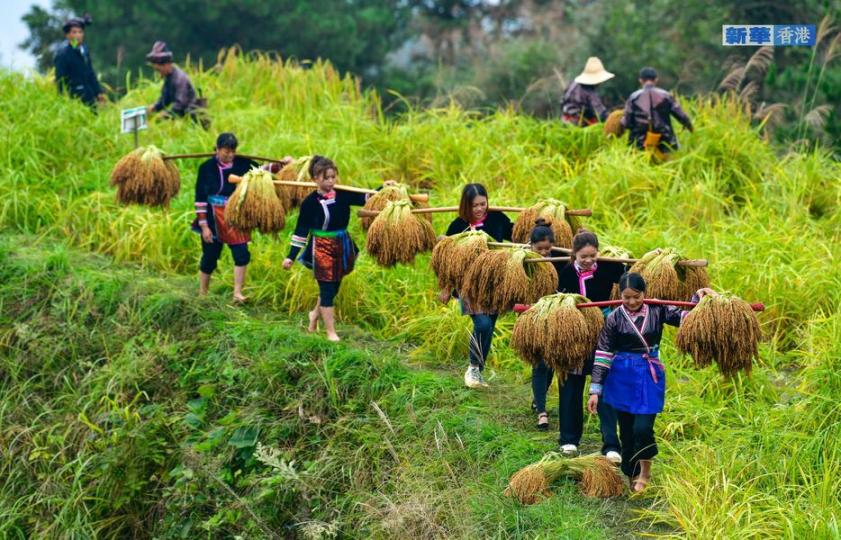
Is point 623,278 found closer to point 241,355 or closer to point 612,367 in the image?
point 612,367

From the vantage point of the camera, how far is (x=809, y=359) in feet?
27.8

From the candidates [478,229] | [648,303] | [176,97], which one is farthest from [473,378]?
[176,97]

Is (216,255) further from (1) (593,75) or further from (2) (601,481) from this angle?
(1) (593,75)

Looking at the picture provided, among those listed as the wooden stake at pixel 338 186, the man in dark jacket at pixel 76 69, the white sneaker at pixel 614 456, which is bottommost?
the white sneaker at pixel 614 456

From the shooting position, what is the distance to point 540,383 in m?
7.72

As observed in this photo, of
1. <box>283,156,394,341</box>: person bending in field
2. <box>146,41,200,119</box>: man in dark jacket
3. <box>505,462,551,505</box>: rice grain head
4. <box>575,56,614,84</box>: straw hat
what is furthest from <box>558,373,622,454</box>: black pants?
<box>146,41,200,119</box>: man in dark jacket

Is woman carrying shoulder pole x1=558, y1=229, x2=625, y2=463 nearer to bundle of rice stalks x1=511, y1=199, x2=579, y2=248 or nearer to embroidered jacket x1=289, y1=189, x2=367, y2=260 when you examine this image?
bundle of rice stalks x1=511, y1=199, x2=579, y2=248

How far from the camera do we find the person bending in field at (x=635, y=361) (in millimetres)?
6648

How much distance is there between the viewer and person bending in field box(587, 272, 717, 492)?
6.65 meters

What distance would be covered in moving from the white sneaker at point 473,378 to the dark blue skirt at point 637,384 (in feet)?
5.85

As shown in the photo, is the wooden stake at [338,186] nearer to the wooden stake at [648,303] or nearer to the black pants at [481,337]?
the black pants at [481,337]

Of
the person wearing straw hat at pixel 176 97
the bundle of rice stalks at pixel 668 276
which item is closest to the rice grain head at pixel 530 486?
the bundle of rice stalks at pixel 668 276

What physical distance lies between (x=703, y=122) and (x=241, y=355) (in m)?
5.26

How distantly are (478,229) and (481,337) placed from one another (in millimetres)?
706
